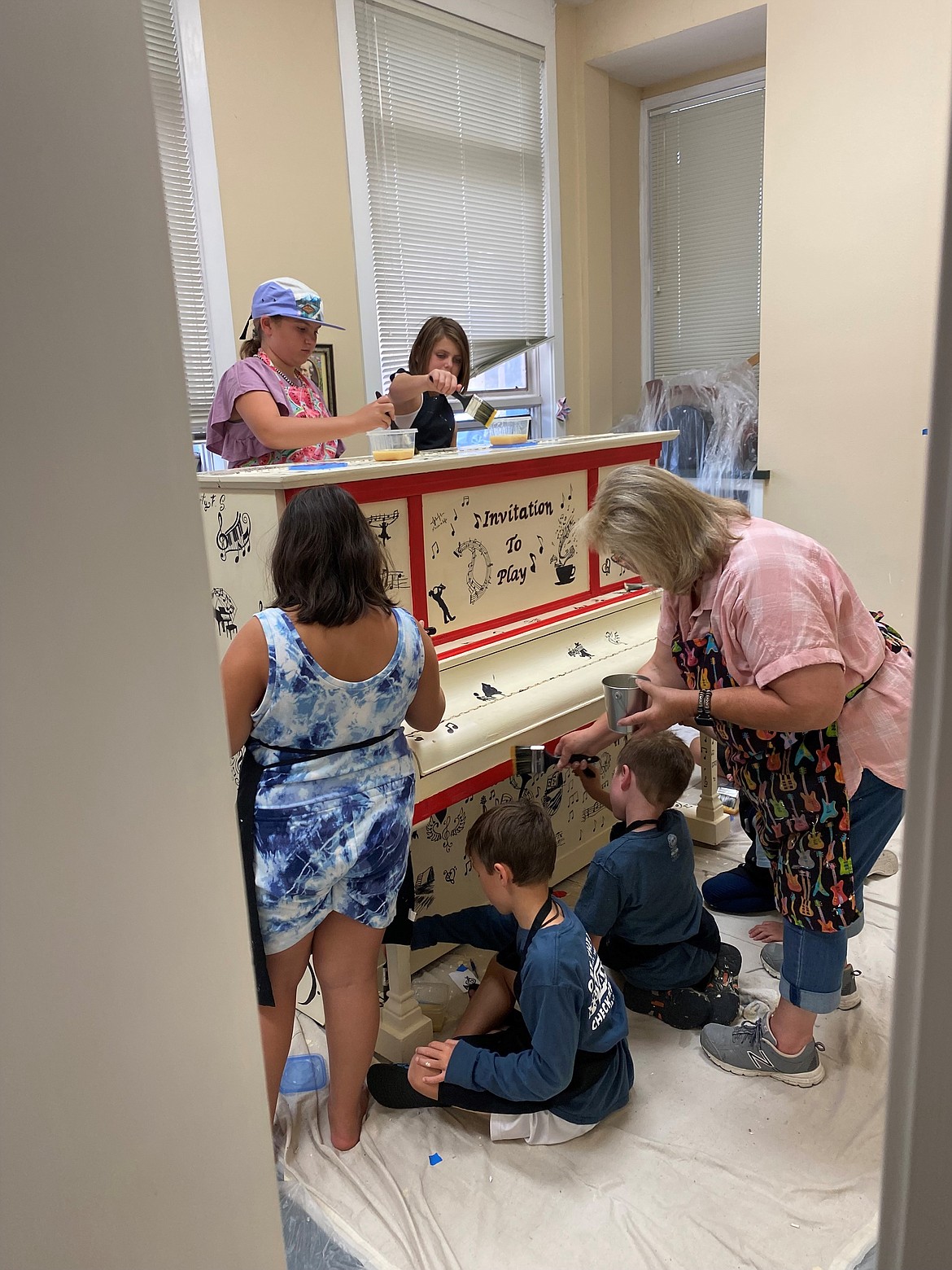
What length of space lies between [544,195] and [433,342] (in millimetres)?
2655

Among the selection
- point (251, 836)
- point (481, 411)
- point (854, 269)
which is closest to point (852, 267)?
point (854, 269)

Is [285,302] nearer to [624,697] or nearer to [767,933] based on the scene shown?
[624,697]

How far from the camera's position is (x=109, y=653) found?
0.48 meters

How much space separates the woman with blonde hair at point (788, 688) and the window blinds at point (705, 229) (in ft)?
11.1

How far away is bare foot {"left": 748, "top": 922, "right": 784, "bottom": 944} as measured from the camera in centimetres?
244

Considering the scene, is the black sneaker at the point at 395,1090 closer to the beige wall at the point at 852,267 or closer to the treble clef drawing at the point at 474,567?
the treble clef drawing at the point at 474,567

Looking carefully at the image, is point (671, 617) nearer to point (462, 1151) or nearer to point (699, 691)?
point (699, 691)

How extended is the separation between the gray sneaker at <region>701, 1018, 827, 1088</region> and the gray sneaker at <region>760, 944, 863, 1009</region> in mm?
160

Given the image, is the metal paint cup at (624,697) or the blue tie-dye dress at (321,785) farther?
the metal paint cup at (624,697)

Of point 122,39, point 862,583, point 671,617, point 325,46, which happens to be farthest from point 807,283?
point 122,39

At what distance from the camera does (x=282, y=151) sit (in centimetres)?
337

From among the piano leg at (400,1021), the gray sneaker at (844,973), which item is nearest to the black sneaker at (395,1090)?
the piano leg at (400,1021)

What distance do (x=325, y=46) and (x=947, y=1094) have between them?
394cm

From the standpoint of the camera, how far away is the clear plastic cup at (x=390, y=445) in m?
2.00
